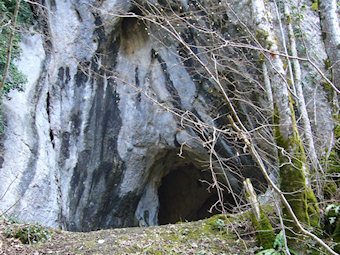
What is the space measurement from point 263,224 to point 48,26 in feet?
21.1

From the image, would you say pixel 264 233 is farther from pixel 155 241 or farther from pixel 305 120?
pixel 305 120

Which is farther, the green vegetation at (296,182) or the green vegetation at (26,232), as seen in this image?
the green vegetation at (26,232)

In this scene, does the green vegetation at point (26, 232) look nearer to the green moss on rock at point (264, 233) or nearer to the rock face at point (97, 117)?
the rock face at point (97, 117)

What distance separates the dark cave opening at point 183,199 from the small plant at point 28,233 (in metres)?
6.44

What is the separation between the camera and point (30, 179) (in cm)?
581

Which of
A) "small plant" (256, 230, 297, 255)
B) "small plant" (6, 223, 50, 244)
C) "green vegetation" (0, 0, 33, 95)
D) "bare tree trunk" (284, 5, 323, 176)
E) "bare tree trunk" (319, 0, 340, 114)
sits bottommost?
"small plant" (256, 230, 297, 255)

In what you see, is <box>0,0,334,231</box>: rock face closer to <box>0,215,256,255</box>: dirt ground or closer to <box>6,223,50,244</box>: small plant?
<box>6,223,50,244</box>: small plant

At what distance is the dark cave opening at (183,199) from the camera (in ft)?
35.5

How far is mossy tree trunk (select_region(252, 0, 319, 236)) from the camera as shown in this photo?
3646 millimetres

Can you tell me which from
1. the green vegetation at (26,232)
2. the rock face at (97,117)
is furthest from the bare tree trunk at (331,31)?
the green vegetation at (26,232)

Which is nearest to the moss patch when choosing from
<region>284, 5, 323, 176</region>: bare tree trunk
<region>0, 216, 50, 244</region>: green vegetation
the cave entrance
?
<region>0, 216, 50, 244</region>: green vegetation

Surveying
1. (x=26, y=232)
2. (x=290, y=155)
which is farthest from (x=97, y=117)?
(x=290, y=155)

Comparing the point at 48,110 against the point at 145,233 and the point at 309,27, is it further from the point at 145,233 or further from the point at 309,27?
the point at 309,27

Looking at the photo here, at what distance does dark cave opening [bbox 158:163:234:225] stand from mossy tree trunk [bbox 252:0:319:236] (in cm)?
696
